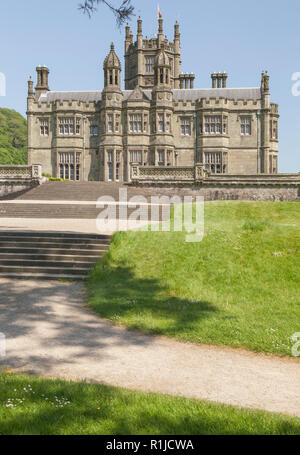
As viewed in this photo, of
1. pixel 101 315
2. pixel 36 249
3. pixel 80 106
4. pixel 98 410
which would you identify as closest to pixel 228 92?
pixel 80 106

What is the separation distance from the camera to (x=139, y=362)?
575 cm

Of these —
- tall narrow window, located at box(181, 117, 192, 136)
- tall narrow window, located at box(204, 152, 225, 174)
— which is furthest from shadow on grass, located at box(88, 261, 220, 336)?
tall narrow window, located at box(181, 117, 192, 136)

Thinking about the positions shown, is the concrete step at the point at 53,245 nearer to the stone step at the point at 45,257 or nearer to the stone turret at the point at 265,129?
the stone step at the point at 45,257

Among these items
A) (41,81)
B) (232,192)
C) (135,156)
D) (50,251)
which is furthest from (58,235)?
(41,81)

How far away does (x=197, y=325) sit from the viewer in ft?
23.9

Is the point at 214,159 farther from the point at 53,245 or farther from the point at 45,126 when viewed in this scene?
the point at 53,245

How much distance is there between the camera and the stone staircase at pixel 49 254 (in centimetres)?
1095

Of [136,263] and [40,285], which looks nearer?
[40,285]

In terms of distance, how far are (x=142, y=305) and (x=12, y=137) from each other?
85645 mm

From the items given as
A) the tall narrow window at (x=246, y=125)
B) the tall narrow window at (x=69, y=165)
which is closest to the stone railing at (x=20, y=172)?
the tall narrow window at (x=69, y=165)

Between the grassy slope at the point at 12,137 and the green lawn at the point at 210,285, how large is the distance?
219 ft

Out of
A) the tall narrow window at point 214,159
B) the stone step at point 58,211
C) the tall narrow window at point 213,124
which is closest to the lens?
the stone step at point 58,211
